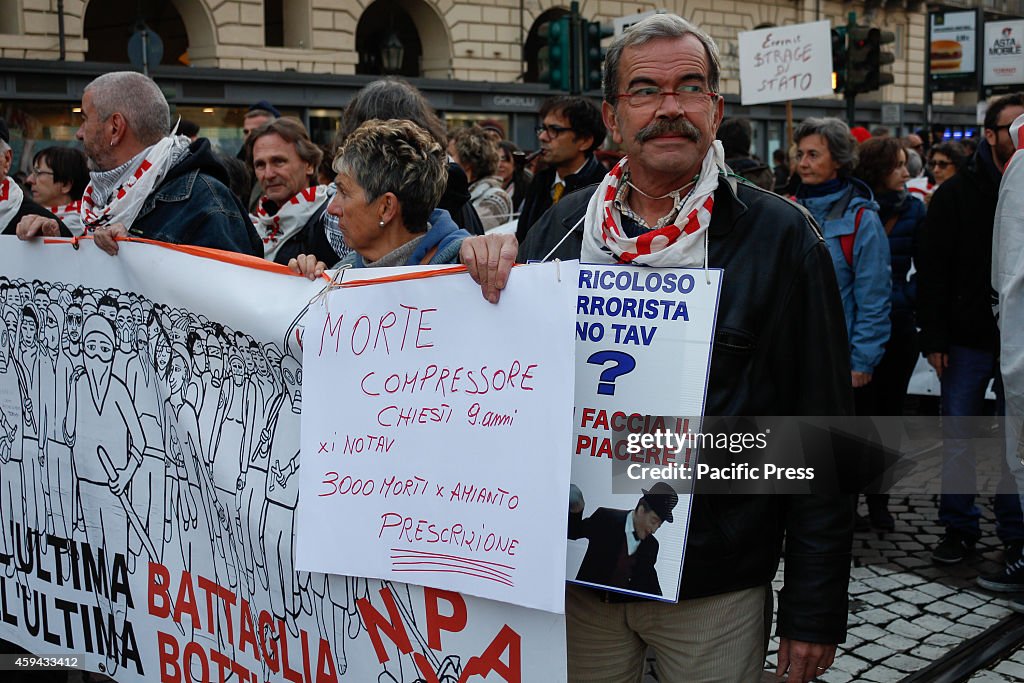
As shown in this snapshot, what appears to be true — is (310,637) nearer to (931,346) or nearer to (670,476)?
(670,476)

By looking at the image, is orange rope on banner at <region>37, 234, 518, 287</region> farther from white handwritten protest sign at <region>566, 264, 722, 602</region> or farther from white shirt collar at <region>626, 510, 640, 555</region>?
white shirt collar at <region>626, 510, 640, 555</region>

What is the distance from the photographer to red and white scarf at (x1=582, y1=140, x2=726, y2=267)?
2195mm

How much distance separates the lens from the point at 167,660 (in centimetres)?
300

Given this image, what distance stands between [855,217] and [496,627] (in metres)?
3.60

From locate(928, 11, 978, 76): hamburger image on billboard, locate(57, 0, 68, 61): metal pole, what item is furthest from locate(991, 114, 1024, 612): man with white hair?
locate(928, 11, 978, 76): hamburger image on billboard

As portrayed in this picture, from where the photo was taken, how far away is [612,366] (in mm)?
2246

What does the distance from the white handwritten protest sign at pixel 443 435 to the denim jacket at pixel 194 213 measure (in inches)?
53.4

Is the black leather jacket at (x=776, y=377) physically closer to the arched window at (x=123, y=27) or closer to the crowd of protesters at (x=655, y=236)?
the crowd of protesters at (x=655, y=236)

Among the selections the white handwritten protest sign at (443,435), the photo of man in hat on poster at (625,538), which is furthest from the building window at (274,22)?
the photo of man in hat on poster at (625,538)

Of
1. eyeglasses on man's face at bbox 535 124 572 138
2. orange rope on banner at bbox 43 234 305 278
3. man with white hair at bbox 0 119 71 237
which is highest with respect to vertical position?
eyeglasses on man's face at bbox 535 124 572 138

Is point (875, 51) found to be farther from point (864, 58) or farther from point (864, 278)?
point (864, 278)

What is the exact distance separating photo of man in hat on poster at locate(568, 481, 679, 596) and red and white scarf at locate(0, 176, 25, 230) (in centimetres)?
291

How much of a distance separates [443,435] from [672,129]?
81 cm

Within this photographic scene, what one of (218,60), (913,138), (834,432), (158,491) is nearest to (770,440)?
(834,432)
